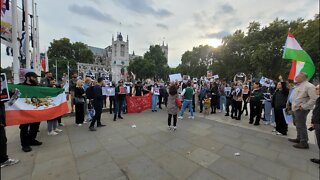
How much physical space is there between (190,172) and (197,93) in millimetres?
8801

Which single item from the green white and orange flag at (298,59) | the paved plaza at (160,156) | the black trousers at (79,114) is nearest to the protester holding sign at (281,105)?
the paved plaza at (160,156)

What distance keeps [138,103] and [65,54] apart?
2373 inches

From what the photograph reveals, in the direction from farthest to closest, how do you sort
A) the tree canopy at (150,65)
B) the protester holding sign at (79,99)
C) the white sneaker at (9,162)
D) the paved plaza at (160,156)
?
the tree canopy at (150,65), the protester holding sign at (79,99), the white sneaker at (9,162), the paved plaza at (160,156)

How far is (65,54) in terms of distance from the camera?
60250 mm

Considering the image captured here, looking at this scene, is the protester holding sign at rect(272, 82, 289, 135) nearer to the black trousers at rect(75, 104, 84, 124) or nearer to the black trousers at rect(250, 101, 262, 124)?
the black trousers at rect(250, 101, 262, 124)

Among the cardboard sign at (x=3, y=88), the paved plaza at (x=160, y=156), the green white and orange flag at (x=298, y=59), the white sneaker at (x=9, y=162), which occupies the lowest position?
the paved plaza at (x=160, y=156)

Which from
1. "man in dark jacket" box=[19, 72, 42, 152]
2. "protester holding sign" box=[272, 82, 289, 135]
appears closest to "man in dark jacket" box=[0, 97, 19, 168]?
"man in dark jacket" box=[19, 72, 42, 152]

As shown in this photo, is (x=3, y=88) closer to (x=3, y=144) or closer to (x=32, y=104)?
(x=3, y=144)

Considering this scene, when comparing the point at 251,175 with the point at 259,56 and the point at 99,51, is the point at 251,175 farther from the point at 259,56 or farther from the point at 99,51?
the point at 99,51

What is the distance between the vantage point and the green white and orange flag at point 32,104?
172 inches

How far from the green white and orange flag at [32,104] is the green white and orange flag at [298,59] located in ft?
26.0

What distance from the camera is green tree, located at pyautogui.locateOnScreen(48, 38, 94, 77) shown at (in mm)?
55656

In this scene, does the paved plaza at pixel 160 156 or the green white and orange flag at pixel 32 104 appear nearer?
the paved plaza at pixel 160 156

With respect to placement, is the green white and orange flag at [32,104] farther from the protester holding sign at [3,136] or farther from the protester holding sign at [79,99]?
the protester holding sign at [79,99]
